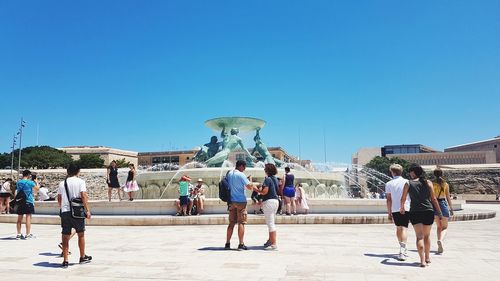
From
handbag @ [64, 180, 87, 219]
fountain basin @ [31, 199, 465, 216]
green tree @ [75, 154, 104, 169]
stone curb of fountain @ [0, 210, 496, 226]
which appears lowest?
stone curb of fountain @ [0, 210, 496, 226]

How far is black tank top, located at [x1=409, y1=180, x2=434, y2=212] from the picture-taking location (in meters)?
5.77

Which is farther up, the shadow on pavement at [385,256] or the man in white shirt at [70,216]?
the man in white shirt at [70,216]

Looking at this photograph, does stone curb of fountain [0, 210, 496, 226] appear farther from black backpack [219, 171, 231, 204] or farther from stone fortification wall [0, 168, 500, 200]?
stone fortification wall [0, 168, 500, 200]

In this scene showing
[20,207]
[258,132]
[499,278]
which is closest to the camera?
[499,278]

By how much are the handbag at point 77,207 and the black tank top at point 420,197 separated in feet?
15.6

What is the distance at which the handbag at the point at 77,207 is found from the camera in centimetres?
582

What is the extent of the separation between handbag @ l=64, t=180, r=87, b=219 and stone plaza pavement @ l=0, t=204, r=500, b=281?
704mm

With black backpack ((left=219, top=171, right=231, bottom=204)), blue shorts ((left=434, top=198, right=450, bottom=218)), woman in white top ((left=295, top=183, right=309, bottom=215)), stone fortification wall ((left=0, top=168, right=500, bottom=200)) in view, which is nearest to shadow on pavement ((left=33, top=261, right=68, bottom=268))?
black backpack ((left=219, top=171, right=231, bottom=204))

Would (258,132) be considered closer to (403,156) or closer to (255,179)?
(255,179)

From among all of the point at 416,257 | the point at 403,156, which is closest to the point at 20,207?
the point at 416,257

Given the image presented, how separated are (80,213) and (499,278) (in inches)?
218

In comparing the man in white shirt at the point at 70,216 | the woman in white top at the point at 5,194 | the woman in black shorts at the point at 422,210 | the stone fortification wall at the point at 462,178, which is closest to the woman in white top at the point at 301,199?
the woman in black shorts at the point at 422,210

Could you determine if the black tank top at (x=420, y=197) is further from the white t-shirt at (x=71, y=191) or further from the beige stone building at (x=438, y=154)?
the beige stone building at (x=438, y=154)

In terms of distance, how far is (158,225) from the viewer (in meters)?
11.4
